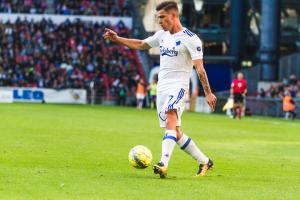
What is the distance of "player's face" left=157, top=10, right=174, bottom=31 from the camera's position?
13.9 metres

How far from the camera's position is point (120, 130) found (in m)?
28.2

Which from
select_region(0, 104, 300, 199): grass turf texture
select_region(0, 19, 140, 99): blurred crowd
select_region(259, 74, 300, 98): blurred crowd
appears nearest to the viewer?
select_region(0, 104, 300, 199): grass turf texture

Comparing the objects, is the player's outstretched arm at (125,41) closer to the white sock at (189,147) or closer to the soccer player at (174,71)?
the soccer player at (174,71)

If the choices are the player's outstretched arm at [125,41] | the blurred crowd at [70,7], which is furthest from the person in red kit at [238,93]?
the blurred crowd at [70,7]

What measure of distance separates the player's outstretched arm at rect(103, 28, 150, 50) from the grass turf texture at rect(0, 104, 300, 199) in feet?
6.30

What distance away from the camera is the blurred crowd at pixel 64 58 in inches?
2509

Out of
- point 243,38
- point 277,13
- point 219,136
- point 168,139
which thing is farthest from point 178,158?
point 243,38

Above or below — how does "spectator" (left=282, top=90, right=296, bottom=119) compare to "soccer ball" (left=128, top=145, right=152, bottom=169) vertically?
below

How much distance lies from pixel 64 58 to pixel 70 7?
6.93 metres

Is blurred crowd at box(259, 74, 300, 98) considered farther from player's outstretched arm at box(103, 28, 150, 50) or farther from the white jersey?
the white jersey

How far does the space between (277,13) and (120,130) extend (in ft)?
104

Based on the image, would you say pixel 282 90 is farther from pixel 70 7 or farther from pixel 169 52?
pixel 169 52

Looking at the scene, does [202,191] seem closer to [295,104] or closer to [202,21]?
[295,104]

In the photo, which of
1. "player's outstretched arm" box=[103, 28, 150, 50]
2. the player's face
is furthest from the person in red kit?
the player's face
